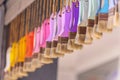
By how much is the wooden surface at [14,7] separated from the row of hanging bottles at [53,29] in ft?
0.07

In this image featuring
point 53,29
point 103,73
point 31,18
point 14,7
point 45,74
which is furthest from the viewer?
point 103,73

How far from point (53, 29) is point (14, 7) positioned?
53 cm

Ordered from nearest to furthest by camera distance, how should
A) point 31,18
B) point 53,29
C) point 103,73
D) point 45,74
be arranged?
point 53,29 → point 31,18 → point 45,74 → point 103,73

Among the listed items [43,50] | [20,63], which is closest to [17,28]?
[20,63]

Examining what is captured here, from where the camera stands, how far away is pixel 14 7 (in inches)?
70.0

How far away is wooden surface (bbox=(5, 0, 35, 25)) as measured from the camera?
5.40 ft

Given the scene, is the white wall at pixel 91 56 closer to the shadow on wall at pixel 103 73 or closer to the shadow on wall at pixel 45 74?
the shadow on wall at pixel 103 73

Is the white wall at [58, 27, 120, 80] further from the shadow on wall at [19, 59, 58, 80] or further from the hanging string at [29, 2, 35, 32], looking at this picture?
the hanging string at [29, 2, 35, 32]

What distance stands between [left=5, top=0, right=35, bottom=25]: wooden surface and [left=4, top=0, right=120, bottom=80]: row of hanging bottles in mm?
23

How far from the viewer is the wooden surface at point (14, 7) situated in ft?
5.40

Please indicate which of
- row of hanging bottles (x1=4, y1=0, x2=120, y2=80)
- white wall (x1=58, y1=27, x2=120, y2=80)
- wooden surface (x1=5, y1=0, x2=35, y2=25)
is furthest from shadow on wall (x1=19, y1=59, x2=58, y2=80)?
white wall (x1=58, y1=27, x2=120, y2=80)

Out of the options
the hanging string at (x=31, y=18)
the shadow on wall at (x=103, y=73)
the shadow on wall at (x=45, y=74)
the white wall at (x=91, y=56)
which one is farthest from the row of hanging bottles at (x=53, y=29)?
the shadow on wall at (x=103, y=73)

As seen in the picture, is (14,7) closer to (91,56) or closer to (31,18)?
(31,18)

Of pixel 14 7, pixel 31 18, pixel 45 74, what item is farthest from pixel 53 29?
pixel 45 74
